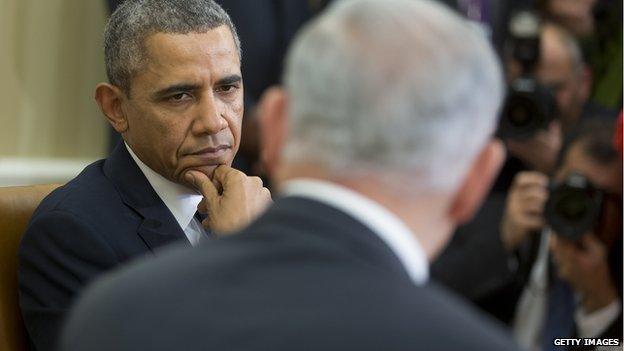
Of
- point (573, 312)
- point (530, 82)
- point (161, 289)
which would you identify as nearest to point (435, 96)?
point (161, 289)

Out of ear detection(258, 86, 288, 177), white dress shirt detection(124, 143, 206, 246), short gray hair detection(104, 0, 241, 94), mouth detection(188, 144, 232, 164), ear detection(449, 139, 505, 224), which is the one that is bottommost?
white dress shirt detection(124, 143, 206, 246)

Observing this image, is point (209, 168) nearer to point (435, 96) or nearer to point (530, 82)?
point (435, 96)

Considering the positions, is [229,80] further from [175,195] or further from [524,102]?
[524,102]

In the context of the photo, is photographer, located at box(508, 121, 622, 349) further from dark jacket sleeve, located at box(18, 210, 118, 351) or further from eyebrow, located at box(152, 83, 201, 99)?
dark jacket sleeve, located at box(18, 210, 118, 351)

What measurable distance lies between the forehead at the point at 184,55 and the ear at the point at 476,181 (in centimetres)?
96

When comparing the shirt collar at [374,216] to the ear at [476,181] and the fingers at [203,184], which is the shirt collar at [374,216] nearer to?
the ear at [476,181]

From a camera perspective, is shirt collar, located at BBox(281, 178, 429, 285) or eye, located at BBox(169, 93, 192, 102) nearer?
shirt collar, located at BBox(281, 178, 429, 285)

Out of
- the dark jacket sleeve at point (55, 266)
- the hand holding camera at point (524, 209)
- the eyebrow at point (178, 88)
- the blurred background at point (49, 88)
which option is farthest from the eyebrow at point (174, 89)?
the blurred background at point (49, 88)

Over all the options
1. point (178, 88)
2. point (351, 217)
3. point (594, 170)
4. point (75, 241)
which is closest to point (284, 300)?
point (351, 217)

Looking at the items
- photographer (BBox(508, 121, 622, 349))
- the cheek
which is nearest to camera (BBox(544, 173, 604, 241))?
photographer (BBox(508, 121, 622, 349))

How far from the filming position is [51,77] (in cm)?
361

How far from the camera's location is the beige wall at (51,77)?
3.44 m

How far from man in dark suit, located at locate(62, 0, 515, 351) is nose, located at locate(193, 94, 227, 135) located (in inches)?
34.7

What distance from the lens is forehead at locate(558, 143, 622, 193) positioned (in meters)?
2.93
